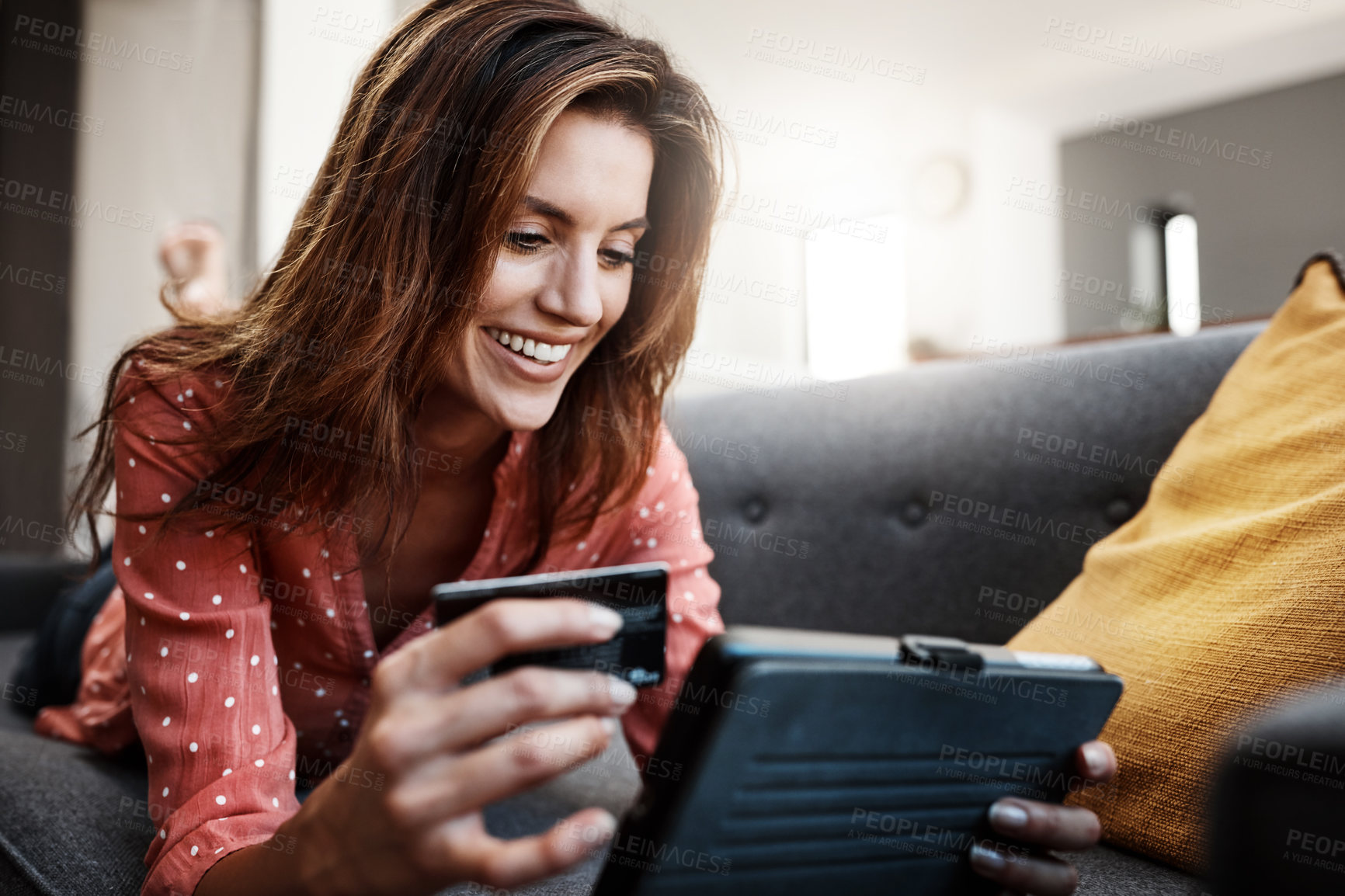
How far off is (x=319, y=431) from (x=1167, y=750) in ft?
2.40

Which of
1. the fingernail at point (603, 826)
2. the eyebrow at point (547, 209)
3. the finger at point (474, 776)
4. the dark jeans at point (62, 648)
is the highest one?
the eyebrow at point (547, 209)

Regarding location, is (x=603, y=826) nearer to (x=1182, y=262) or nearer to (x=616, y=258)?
(x=616, y=258)

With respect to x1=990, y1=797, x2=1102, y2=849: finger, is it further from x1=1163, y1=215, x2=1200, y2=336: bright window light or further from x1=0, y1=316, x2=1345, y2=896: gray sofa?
x1=1163, y1=215, x2=1200, y2=336: bright window light

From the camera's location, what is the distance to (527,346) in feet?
2.74

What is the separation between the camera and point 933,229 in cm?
496

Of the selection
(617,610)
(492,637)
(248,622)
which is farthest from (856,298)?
(492,637)

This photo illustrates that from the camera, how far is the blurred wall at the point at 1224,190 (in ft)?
15.9

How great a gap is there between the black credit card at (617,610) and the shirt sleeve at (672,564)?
395mm

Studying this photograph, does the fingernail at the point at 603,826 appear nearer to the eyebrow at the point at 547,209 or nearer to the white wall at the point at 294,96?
the eyebrow at the point at 547,209

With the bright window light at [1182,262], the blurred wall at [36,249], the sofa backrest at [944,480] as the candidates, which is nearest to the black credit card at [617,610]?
the sofa backrest at [944,480]

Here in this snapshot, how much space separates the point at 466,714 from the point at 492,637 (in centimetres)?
4

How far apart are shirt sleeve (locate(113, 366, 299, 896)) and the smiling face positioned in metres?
0.25

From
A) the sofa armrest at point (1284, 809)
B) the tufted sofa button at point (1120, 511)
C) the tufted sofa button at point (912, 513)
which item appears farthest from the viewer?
the tufted sofa button at point (912, 513)

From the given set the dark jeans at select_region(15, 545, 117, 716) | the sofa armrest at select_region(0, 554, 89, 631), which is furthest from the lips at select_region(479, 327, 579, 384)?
the sofa armrest at select_region(0, 554, 89, 631)
